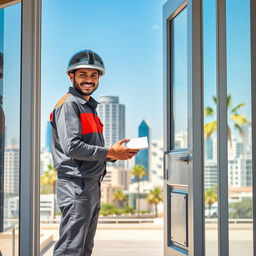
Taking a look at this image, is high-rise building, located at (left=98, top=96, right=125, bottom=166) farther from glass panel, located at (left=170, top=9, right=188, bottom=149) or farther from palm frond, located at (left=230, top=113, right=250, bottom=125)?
palm frond, located at (left=230, top=113, right=250, bottom=125)

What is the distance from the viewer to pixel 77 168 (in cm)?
294

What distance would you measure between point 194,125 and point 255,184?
1.68 ft

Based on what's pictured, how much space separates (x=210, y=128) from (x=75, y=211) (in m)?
1.00

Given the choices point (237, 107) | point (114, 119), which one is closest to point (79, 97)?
point (237, 107)

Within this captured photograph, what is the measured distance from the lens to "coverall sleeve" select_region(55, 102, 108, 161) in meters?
2.90

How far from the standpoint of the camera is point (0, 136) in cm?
284

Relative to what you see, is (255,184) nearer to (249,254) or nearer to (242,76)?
(249,254)

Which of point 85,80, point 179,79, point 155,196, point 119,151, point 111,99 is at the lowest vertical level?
point 155,196

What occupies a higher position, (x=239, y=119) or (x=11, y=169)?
(x=239, y=119)

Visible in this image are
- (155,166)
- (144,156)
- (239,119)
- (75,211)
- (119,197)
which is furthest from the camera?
(155,166)

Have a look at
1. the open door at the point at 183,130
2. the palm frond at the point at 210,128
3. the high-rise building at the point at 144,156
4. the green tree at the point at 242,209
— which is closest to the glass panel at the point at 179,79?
the open door at the point at 183,130

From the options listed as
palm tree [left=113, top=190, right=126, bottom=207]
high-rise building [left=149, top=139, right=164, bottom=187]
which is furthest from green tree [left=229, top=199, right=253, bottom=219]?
palm tree [left=113, top=190, right=126, bottom=207]

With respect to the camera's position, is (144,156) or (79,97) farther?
(144,156)

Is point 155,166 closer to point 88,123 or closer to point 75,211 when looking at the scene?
point 88,123
